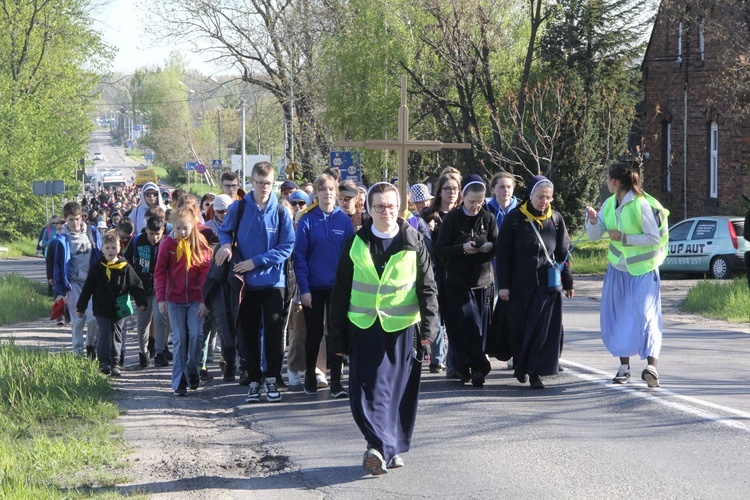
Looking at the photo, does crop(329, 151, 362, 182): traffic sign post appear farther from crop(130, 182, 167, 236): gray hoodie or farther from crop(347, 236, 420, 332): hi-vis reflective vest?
crop(347, 236, 420, 332): hi-vis reflective vest

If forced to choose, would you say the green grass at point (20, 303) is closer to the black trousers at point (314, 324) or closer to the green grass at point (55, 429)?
the green grass at point (55, 429)

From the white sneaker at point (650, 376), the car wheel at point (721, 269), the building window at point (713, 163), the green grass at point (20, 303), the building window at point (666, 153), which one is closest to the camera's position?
the white sneaker at point (650, 376)

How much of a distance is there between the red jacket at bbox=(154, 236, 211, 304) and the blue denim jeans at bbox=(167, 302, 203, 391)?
0.28ft

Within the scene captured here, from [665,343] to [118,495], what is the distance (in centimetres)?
911

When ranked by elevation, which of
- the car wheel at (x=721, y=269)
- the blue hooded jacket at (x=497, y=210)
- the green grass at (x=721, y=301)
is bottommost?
the green grass at (x=721, y=301)

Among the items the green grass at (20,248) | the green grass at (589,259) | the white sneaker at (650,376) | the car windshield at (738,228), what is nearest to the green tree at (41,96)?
the green grass at (20,248)

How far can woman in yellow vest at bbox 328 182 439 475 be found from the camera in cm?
709

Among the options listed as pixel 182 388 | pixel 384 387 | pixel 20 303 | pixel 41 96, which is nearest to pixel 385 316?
pixel 384 387

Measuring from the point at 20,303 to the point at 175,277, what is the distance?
33.8 feet

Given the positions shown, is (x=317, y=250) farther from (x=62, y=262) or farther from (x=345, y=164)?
(x=345, y=164)

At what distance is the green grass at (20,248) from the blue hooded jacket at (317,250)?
40502mm

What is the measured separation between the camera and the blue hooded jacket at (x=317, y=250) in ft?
32.8

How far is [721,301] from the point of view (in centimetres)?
1852

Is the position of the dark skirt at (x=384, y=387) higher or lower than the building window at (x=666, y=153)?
lower
